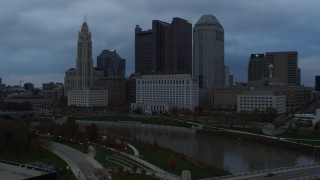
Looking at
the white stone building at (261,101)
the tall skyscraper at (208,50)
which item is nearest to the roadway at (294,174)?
the white stone building at (261,101)

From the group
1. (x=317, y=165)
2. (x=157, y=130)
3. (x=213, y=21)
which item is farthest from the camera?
(x=213, y=21)

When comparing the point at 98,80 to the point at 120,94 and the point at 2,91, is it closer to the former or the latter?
the point at 120,94

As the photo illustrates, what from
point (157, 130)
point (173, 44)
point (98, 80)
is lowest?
point (157, 130)

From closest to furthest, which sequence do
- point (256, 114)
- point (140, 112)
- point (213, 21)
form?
point (256, 114), point (140, 112), point (213, 21)

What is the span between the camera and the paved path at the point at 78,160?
64.2 feet

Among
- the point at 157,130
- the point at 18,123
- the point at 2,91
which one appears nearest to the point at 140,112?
the point at 157,130

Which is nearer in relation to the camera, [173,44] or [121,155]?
[121,155]

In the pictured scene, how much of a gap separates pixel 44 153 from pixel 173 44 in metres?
76.4

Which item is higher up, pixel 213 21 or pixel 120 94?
pixel 213 21

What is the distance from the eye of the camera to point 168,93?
68.8 m

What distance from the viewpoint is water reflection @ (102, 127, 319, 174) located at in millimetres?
24078

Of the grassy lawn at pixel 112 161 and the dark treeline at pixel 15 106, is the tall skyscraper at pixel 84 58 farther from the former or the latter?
the grassy lawn at pixel 112 161

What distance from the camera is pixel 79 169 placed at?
20.3 m

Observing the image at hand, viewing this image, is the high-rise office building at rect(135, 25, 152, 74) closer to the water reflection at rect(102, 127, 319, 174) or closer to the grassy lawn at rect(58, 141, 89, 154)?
the water reflection at rect(102, 127, 319, 174)
